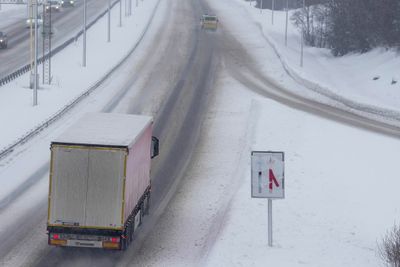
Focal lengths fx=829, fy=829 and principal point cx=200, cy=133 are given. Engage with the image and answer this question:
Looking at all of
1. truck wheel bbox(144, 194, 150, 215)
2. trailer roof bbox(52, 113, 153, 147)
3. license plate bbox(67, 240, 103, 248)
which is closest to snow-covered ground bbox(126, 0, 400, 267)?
truck wheel bbox(144, 194, 150, 215)

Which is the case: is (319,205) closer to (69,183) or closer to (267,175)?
(267,175)

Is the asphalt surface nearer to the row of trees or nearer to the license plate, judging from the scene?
the row of trees

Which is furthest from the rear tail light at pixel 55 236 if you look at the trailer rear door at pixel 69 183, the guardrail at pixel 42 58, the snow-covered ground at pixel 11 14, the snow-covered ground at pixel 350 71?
the snow-covered ground at pixel 11 14

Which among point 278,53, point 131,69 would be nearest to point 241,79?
point 131,69

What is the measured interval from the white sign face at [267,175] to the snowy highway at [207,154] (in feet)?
5.35

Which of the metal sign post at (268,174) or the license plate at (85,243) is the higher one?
the metal sign post at (268,174)

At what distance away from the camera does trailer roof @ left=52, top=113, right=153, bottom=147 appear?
70.8 ft

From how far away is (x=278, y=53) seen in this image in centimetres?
7388

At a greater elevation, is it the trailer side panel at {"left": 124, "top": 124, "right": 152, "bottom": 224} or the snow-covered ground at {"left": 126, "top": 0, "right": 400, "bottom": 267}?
the trailer side panel at {"left": 124, "top": 124, "right": 152, "bottom": 224}

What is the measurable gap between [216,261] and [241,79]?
127 ft

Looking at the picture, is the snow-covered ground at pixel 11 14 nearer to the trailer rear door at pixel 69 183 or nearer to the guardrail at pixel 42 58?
the guardrail at pixel 42 58

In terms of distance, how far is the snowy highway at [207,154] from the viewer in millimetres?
23031

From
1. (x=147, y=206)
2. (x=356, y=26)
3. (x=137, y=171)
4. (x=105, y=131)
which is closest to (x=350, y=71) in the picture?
(x=356, y=26)

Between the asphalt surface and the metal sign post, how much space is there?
44.2 meters
